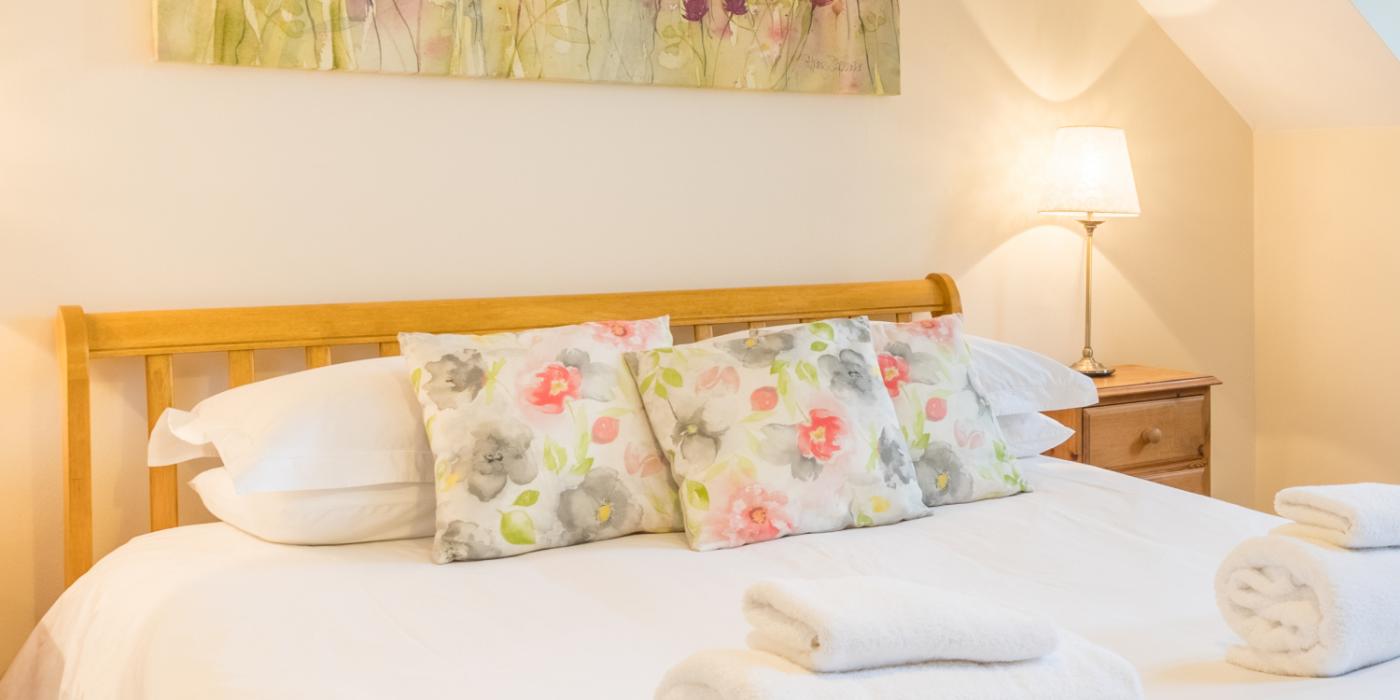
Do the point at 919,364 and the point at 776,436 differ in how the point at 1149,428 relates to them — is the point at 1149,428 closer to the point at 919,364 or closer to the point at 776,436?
the point at 919,364

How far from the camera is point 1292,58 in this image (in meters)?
3.29

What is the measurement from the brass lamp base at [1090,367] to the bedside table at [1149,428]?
27 millimetres

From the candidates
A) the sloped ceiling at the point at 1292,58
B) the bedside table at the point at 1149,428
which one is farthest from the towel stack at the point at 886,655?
the sloped ceiling at the point at 1292,58

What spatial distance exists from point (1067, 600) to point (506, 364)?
930 mm

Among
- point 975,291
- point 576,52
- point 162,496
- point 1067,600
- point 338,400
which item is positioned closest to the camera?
point 1067,600

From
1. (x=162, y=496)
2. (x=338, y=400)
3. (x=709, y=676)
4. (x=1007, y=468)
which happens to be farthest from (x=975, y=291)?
(x=709, y=676)

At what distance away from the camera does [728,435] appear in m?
2.06

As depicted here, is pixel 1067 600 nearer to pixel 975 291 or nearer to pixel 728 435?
pixel 728 435

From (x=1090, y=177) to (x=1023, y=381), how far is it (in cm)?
74

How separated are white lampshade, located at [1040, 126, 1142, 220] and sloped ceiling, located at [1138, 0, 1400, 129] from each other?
0.49 m

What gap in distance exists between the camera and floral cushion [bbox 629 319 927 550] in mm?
2023
